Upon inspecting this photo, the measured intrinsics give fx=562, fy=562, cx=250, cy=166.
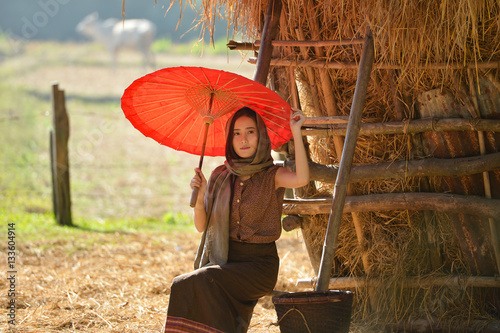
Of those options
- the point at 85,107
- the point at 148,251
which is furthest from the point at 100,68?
the point at 148,251

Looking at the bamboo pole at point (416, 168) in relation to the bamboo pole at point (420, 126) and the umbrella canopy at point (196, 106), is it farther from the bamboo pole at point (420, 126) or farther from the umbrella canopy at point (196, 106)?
the umbrella canopy at point (196, 106)

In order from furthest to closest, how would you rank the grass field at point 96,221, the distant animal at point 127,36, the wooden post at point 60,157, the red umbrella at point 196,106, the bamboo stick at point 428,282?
the distant animal at point 127,36 → the wooden post at point 60,157 → the grass field at point 96,221 → the bamboo stick at point 428,282 → the red umbrella at point 196,106

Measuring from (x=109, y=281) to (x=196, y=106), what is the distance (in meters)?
2.24

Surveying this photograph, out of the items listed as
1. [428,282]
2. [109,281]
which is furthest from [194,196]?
[109,281]

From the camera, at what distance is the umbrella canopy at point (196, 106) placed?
2941 mm

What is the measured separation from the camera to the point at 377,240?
3.60 m

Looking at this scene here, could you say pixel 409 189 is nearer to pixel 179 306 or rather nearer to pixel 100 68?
pixel 179 306

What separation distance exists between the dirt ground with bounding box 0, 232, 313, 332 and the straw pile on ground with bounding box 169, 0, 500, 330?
2.16 ft

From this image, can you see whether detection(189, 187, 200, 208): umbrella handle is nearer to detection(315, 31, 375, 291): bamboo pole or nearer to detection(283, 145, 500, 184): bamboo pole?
detection(315, 31, 375, 291): bamboo pole

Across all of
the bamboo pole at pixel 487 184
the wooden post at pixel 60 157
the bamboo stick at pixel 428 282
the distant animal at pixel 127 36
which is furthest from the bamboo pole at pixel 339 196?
the distant animal at pixel 127 36

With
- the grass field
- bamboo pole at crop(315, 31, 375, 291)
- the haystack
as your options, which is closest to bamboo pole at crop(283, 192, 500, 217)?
the haystack

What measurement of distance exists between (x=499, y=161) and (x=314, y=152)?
1202 mm

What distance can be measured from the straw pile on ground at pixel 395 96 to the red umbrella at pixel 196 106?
626 millimetres

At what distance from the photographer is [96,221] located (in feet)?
25.2
